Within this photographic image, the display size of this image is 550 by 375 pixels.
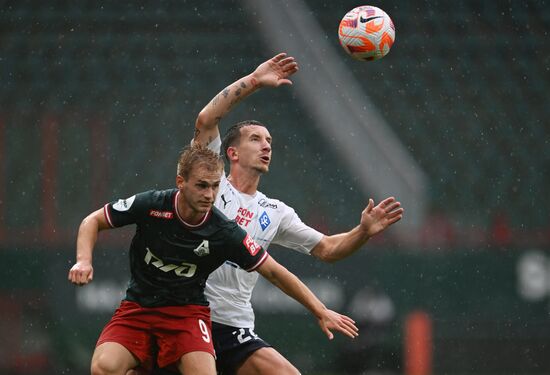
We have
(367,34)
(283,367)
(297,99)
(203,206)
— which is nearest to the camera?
(203,206)

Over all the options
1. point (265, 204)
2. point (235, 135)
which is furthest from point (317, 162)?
point (265, 204)

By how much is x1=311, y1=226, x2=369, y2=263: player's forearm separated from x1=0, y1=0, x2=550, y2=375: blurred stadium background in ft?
15.2

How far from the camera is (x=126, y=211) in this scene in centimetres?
511

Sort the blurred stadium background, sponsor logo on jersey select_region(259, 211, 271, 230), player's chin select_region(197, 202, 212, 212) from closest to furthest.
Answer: player's chin select_region(197, 202, 212, 212) → sponsor logo on jersey select_region(259, 211, 271, 230) → the blurred stadium background

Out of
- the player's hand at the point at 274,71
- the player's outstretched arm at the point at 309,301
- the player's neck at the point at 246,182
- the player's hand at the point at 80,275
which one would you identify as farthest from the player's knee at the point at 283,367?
the player's hand at the point at 274,71

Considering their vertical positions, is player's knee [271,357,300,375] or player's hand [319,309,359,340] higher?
player's hand [319,309,359,340]

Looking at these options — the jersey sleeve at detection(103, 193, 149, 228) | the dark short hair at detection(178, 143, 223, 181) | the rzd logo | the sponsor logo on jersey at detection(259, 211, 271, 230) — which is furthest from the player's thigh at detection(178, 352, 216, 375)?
the sponsor logo on jersey at detection(259, 211, 271, 230)

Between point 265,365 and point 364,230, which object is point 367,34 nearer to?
point 364,230

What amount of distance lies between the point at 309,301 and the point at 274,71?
152cm

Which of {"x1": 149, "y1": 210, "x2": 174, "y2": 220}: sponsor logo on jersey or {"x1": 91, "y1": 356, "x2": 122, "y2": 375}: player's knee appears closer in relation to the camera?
{"x1": 91, "y1": 356, "x2": 122, "y2": 375}: player's knee

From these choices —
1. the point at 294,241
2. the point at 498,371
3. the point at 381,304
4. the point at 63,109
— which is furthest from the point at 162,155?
the point at 294,241

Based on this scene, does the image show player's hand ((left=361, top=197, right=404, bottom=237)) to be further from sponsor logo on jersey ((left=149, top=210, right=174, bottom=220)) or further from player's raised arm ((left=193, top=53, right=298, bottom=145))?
sponsor logo on jersey ((left=149, top=210, right=174, bottom=220))

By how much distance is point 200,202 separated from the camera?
16.3 ft

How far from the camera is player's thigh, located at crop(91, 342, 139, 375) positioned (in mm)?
4845
